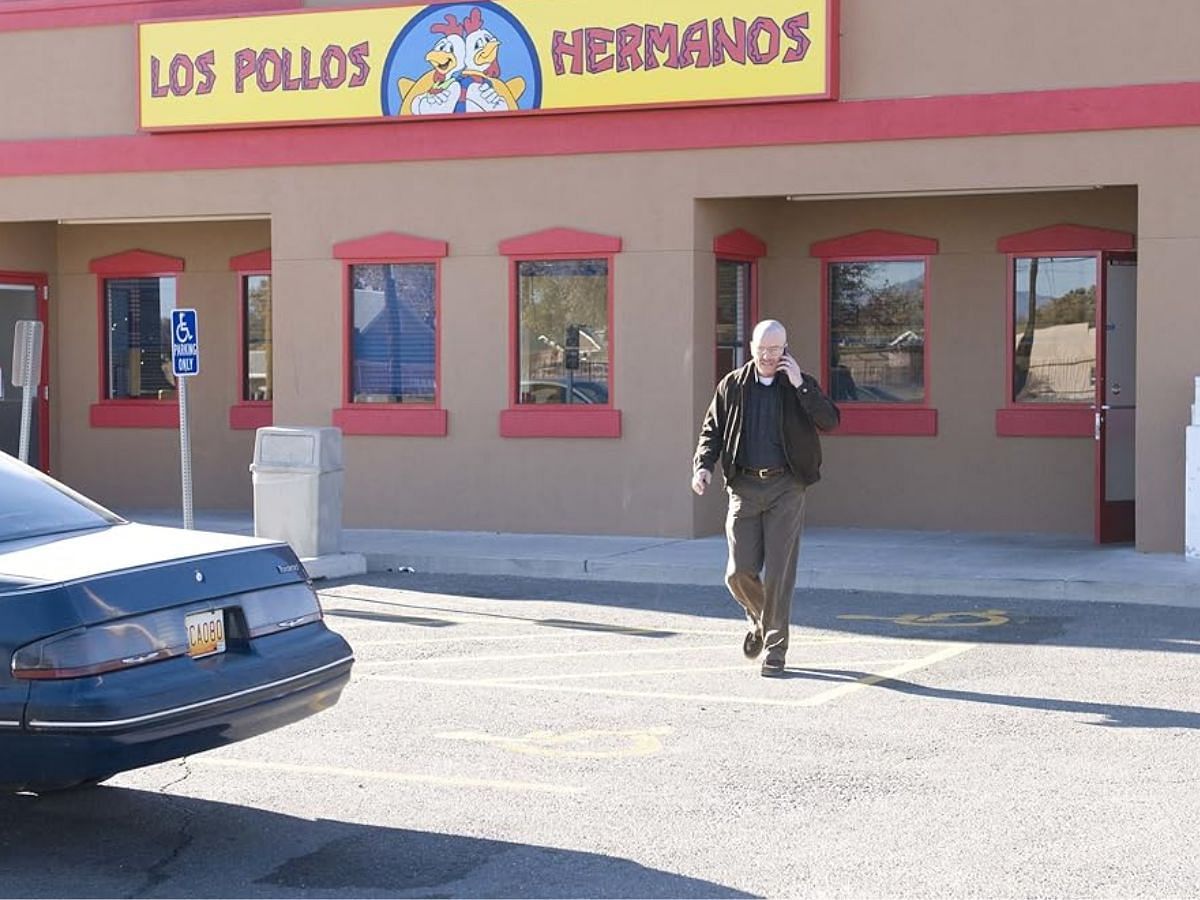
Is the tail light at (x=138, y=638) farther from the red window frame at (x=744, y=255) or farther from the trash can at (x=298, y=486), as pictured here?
the red window frame at (x=744, y=255)

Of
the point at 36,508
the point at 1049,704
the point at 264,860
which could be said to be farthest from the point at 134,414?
the point at 264,860

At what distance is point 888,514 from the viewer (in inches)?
668

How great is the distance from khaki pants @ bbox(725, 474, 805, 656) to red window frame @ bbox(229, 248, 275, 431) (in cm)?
995

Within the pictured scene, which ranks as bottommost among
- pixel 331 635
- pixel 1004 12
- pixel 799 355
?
pixel 331 635

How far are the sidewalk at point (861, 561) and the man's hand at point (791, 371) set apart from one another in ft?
12.8

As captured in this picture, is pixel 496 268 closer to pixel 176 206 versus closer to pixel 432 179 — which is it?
pixel 432 179

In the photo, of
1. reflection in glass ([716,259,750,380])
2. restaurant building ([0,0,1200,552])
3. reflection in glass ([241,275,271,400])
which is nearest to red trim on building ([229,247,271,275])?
reflection in glass ([241,275,271,400])

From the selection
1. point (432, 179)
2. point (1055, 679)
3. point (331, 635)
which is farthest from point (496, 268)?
point (331, 635)

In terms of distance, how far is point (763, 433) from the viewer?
397 inches

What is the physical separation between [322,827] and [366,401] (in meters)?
10.5

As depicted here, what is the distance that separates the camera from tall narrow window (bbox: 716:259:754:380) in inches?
650

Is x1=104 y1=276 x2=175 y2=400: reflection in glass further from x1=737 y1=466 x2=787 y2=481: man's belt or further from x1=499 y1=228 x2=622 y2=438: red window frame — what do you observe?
x1=737 y1=466 x2=787 y2=481: man's belt

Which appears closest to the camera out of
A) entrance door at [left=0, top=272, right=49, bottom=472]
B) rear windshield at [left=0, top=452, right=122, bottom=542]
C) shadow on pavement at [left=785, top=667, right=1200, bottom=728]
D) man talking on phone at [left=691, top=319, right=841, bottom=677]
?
rear windshield at [left=0, top=452, right=122, bottom=542]

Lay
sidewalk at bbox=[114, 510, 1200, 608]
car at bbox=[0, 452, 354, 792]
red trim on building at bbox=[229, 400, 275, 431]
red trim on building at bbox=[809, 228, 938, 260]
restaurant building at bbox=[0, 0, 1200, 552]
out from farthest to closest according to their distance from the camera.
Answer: red trim on building at bbox=[229, 400, 275, 431], red trim on building at bbox=[809, 228, 938, 260], restaurant building at bbox=[0, 0, 1200, 552], sidewalk at bbox=[114, 510, 1200, 608], car at bbox=[0, 452, 354, 792]
